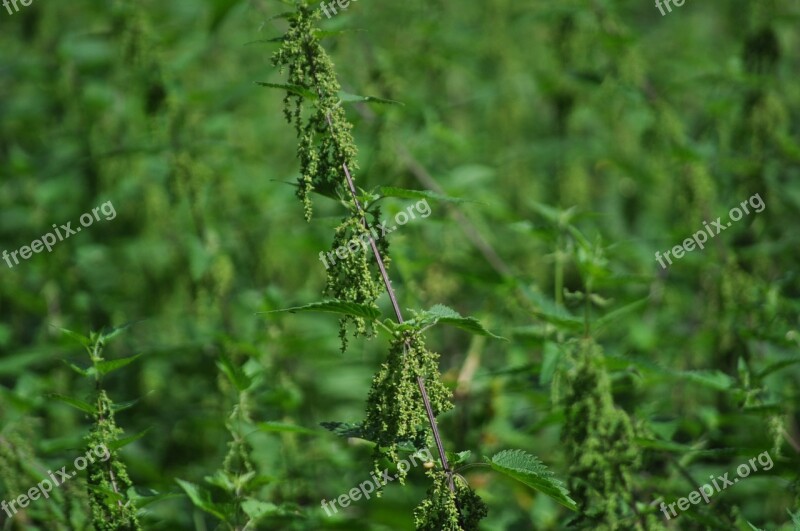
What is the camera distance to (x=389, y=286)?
2.55 m

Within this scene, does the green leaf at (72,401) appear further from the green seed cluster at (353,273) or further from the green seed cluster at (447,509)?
the green seed cluster at (447,509)

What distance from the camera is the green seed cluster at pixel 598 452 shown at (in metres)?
2.96

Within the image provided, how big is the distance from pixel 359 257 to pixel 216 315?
2.85m

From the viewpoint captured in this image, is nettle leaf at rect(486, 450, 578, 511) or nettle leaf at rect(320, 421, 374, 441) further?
nettle leaf at rect(320, 421, 374, 441)

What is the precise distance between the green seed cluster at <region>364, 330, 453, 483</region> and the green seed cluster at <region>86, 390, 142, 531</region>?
0.98 m

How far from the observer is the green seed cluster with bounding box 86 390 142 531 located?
111 inches

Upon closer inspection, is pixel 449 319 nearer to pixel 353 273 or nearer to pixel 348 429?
pixel 353 273

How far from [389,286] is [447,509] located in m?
0.75

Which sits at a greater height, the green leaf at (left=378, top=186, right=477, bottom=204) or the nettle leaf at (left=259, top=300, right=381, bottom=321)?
the green leaf at (left=378, top=186, right=477, bottom=204)

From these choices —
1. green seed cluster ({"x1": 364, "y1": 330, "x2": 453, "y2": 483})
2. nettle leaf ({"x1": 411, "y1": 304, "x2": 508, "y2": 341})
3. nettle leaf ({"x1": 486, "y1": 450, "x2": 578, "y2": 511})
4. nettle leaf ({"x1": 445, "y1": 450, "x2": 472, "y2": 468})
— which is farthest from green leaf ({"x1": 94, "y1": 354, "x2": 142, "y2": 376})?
nettle leaf ({"x1": 486, "y1": 450, "x2": 578, "y2": 511})

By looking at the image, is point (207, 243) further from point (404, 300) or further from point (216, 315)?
point (404, 300)

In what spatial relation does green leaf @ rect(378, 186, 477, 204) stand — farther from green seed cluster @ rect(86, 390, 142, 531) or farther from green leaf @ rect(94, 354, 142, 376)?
green seed cluster @ rect(86, 390, 142, 531)

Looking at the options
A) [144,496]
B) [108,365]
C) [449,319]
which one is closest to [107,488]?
[144,496]

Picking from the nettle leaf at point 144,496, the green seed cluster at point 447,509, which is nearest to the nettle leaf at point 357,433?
the green seed cluster at point 447,509
